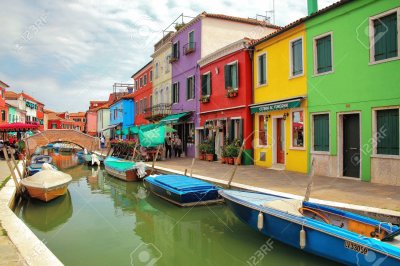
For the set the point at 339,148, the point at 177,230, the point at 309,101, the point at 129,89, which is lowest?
the point at 177,230

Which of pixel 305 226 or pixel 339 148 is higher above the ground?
pixel 339 148

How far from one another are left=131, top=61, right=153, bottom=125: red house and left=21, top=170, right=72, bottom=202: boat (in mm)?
17740

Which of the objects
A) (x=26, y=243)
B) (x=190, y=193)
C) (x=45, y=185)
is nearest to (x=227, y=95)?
(x=190, y=193)

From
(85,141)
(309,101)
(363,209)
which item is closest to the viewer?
(363,209)

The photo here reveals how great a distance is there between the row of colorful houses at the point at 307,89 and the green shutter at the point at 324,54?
3 centimetres

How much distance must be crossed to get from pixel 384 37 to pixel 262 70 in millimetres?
6209

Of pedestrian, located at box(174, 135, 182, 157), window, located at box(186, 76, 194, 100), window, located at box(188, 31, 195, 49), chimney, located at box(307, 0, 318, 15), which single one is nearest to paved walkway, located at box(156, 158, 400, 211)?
chimney, located at box(307, 0, 318, 15)

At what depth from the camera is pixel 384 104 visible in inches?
386

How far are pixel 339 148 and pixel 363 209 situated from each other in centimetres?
479

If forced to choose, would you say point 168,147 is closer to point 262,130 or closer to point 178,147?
point 178,147

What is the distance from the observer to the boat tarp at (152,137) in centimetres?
1995

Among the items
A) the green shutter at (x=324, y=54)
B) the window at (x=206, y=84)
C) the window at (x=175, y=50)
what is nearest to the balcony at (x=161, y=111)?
the window at (x=175, y=50)

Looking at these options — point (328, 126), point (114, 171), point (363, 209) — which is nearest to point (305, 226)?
point (363, 209)

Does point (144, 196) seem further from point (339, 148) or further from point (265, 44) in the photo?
point (265, 44)
